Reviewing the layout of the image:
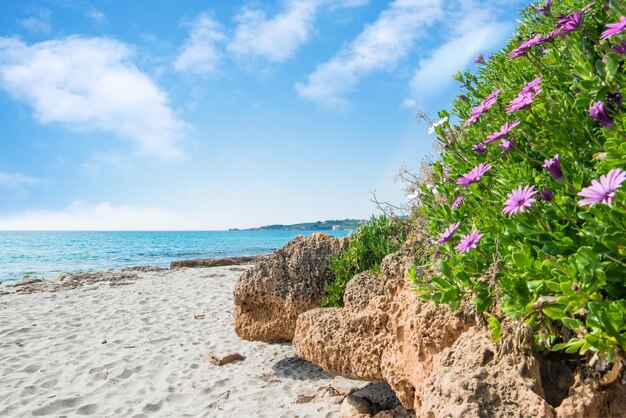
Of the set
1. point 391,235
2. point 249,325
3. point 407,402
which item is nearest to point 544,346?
point 407,402

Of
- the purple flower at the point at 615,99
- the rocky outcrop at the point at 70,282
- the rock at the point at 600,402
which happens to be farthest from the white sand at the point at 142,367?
the rocky outcrop at the point at 70,282

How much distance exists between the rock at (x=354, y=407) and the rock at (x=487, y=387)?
8.36ft

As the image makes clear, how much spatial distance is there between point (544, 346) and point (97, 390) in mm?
6084

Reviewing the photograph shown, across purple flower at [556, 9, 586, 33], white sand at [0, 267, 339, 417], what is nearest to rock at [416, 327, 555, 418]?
purple flower at [556, 9, 586, 33]

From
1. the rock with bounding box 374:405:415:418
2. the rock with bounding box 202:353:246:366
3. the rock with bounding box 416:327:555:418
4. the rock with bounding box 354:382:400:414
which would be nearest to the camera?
the rock with bounding box 416:327:555:418

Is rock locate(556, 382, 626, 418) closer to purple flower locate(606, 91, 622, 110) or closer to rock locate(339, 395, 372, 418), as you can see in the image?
purple flower locate(606, 91, 622, 110)

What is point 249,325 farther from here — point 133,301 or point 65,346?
point 133,301

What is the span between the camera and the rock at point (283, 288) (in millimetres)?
7023

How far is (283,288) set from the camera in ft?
23.5

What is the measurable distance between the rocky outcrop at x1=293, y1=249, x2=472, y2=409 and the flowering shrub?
1.09 ft

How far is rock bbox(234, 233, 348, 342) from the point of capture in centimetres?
702

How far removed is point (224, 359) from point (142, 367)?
1.26m

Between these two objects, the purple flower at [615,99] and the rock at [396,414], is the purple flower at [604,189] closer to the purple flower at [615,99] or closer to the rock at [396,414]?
the purple flower at [615,99]

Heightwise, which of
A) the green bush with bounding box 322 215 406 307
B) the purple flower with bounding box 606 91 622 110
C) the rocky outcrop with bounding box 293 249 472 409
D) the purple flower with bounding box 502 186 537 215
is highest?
the purple flower with bounding box 606 91 622 110
